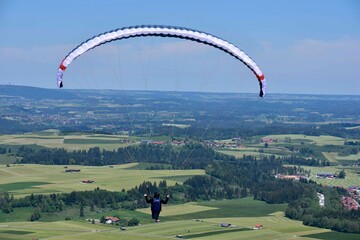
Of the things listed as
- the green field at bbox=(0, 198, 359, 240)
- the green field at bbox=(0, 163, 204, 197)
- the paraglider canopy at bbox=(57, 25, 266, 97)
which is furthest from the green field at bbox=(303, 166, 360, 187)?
the paraglider canopy at bbox=(57, 25, 266, 97)

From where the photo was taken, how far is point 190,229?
3627 inches

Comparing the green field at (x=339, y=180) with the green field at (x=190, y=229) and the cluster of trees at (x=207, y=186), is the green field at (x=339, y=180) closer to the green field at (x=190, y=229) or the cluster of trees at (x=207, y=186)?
the cluster of trees at (x=207, y=186)

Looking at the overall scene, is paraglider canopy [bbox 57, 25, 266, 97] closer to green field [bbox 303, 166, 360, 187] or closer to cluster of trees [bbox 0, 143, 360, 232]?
cluster of trees [bbox 0, 143, 360, 232]

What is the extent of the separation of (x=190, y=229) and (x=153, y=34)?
5585 cm

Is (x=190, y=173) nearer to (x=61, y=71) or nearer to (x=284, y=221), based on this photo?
(x=284, y=221)

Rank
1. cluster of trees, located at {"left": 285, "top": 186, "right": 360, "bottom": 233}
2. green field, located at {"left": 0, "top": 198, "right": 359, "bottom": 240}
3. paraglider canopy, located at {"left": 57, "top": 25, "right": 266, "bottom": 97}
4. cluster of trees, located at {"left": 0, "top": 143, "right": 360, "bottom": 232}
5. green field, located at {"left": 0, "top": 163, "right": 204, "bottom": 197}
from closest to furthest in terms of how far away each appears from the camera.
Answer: paraglider canopy, located at {"left": 57, "top": 25, "right": 266, "bottom": 97} < green field, located at {"left": 0, "top": 198, "right": 359, "bottom": 240} < cluster of trees, located at {"left": 285, "top": 186, "right": 360, "bottom": 233} < cluster of trees, located at {"left": 0, "top": 143, "right": 360, "bottom": 232} < green field, located at {"left": 0, "top": 163, "right": 204, "bottom": 197}

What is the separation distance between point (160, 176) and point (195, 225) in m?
39.9

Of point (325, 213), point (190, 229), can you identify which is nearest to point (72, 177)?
point (325, 213)

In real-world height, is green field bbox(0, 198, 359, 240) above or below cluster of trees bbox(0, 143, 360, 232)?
below

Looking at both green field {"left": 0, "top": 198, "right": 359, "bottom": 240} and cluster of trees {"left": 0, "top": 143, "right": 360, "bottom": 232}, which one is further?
cluster of trees {"left": 0, "top": 143, "right": 360, "bottom": 232}

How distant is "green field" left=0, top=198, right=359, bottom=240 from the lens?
288 feet

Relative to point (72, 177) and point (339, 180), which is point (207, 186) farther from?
point (339, 180)

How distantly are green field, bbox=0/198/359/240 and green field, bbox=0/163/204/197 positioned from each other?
20456 millimetres

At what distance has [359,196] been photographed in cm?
12825
